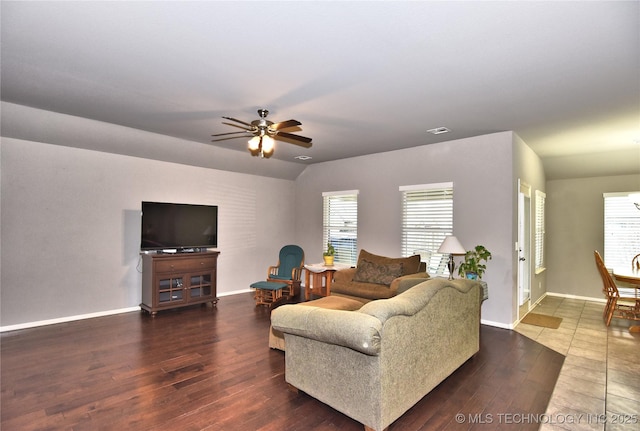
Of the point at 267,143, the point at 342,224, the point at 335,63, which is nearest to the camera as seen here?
the point at 335,63

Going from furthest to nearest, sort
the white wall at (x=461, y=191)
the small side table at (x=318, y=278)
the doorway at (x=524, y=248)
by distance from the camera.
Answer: the small side table at (x=318, y=278) → the doorway at (x=524, y=248) → the white wall at (x=461, y=191)

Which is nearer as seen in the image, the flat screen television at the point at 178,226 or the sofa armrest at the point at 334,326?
the sofa armrest at the point at 334,326

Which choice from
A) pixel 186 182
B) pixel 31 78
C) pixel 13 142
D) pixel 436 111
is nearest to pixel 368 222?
pixel 436 111

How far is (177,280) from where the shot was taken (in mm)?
5461

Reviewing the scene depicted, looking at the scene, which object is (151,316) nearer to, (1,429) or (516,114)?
(1,429)

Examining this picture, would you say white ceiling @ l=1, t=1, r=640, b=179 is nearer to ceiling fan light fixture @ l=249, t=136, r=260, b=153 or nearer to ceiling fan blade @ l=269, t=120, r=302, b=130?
ceiling fan blade @ l=269, t=120, r=302, b=130

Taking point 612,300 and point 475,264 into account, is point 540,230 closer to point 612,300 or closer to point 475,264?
point 612,300

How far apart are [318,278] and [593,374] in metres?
4.46

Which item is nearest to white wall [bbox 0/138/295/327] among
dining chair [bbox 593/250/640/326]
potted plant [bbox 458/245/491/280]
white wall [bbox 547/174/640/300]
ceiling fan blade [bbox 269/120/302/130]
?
ceiling fan blade [bbox 269/120/302/130]

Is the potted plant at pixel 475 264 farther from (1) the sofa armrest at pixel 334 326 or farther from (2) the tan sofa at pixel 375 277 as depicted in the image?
(1) the sofa armrest at pixel 334 326

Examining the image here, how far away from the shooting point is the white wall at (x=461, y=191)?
4762 mm

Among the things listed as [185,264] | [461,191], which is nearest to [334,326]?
[461,191]

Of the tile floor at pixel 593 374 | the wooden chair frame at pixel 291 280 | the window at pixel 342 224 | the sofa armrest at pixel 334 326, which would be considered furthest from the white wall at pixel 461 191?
the sofa armrest at pixel 334 326

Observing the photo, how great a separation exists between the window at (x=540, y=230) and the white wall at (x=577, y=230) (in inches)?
17.7
